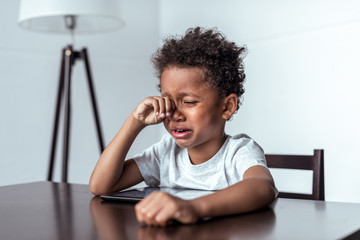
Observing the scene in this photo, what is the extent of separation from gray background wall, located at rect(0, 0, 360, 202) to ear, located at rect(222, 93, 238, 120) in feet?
4.63

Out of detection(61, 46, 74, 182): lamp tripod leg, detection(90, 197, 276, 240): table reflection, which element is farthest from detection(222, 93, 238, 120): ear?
detection(61, 46, 74, 182): lamp tripod leg

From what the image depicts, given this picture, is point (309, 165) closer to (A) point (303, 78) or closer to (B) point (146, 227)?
(B) point (146, 227)

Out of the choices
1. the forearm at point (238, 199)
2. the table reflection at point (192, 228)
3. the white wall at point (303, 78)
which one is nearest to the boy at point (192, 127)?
the forearm at point (238, 199)

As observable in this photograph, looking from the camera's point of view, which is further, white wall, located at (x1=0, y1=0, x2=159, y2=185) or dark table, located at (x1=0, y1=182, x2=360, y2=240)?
white wall, located at (x1=0, y1=0, x2=159, y2=185)

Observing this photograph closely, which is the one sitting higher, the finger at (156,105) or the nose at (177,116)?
the finger at (156,105)

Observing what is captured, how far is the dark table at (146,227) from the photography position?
642 millimetres

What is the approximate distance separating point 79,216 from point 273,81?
213 cm

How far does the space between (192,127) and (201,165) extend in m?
0.13

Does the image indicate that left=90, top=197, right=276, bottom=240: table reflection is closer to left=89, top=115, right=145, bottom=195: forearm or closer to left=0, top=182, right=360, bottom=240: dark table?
left=0, top=182, right=360, bottom=240: dark table

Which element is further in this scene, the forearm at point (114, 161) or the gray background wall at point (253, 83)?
the gray background wall at point (253, 83)

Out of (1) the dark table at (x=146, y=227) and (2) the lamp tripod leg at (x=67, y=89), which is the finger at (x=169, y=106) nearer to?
(1) the dark table at (x=146, y=227)

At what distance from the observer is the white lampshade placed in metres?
2.11

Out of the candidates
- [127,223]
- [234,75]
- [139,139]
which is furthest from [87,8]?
[127,223]

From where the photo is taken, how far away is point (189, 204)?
2.27 feet
